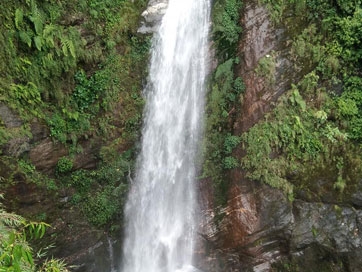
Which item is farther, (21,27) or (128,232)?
(128,232)

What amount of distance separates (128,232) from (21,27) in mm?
6248

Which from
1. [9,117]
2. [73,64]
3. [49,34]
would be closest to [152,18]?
[73,64]

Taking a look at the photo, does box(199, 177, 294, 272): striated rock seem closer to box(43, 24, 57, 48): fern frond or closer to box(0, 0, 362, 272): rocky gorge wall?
box(0, 0, 362, 272): rocky gorge wall

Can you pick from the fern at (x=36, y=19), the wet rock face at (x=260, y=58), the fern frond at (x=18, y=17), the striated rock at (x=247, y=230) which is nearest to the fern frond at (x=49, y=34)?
the fern at (x=36, y=19)

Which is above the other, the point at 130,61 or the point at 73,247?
the point at 130,61

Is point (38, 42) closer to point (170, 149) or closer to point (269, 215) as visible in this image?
point (170, 149)

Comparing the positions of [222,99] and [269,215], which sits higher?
[222,99]

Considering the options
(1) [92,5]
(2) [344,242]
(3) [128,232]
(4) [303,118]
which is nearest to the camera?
(2) [344,242]

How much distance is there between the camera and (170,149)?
31.3 ft

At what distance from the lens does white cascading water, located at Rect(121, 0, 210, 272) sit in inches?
365

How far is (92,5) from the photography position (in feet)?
29.4

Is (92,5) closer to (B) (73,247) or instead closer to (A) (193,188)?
(A) (193,188)

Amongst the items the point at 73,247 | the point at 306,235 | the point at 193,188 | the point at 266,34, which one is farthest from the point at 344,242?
the point at 73,247

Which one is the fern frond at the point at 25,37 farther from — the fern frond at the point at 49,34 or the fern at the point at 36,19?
the fern frond at the point at 49,34
